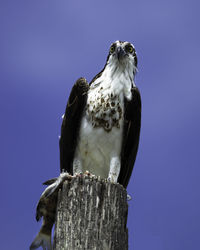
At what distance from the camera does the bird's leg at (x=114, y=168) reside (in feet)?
19.4

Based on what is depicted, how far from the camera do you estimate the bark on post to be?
13.9 ft

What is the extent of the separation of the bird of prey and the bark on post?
1.26 meters

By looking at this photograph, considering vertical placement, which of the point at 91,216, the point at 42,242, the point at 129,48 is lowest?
the point at 42,242

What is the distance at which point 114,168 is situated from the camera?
19.6 feet

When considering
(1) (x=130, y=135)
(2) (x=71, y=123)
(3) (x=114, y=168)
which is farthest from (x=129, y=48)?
(3) (x=114, y=168)

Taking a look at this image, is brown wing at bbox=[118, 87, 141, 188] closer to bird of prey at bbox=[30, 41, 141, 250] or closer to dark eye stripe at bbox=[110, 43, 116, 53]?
bird of prey at bbox=[30, 41, 141, 250]

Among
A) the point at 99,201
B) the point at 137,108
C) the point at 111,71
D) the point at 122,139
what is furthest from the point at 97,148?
the point at 99,201

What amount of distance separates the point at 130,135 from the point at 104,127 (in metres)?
0.47

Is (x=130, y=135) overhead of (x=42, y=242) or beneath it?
overhead

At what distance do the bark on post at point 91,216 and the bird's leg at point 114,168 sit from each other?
1139 millimetres

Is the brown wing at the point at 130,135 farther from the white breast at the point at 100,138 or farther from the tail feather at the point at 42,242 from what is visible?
the tail feather at the point at 42,242

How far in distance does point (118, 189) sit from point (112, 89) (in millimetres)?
1965

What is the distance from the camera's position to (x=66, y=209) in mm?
4477

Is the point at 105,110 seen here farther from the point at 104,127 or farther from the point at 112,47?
the point at 112,47
